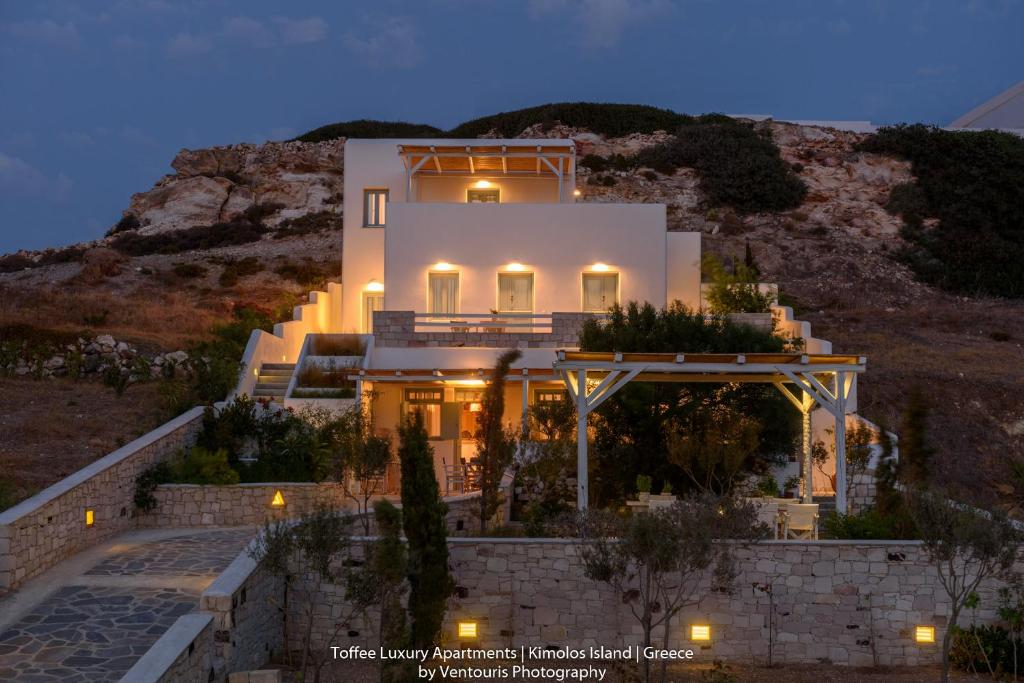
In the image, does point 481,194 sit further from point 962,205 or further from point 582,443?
point 962,205

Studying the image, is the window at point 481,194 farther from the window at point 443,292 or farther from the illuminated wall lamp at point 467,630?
the illuminated wall lamp at point 467,630

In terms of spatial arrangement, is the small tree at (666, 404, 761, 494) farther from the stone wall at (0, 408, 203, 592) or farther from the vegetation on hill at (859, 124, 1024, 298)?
the vegetation on hill at (859, 124, 1024, 298)

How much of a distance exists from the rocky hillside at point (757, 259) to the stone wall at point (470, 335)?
190 inches

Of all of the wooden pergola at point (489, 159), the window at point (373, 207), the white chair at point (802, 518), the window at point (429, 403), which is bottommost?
the white chair at point (802, 518)

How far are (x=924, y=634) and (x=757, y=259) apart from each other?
2924cm

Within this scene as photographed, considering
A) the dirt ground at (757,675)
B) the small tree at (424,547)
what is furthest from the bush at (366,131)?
the dirt ground at (757,675)

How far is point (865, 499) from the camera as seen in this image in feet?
52.1

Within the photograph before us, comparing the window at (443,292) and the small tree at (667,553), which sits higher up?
the window at (443,292)

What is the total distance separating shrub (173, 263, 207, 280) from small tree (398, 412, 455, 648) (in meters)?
26.1

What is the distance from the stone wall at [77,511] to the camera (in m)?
11.3

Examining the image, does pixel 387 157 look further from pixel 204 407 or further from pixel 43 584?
pixel 43 584

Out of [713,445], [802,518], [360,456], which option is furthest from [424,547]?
[713,445]

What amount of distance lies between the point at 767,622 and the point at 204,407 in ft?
34.3

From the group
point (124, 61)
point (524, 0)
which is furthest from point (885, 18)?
point (124, 61)
